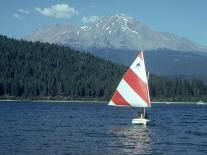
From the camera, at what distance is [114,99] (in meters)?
79.9

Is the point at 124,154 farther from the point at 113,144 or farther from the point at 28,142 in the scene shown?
the point at 28,142

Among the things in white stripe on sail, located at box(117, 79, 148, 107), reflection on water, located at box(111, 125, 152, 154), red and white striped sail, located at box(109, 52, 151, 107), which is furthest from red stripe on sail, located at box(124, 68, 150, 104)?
reflection on water, located at box(111, 125, 152, 154)

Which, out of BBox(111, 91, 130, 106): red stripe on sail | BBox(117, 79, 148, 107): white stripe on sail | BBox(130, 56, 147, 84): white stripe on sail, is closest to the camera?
BBox(130, 56, 147, 84): white stripe on sail

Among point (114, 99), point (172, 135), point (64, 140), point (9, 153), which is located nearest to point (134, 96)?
point (114, 99)

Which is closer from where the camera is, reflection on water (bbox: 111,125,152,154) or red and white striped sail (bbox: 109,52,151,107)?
reflection on water (bbox: 111,125,152,154)

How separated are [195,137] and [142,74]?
12.5m

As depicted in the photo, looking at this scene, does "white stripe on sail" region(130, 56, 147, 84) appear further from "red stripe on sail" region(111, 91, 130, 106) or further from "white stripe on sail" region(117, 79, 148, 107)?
"red stripe on sail" region(111, 91, 130, 106)

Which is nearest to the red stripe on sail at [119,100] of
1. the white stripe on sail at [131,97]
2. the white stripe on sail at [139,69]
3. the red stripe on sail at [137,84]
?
the white stripe on sail at [131,97]

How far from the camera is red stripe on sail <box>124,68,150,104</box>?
260 ft

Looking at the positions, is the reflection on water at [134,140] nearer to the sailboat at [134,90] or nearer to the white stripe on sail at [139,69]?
the sailboat at [134,90]

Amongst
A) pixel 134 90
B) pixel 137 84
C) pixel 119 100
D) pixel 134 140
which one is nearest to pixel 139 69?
pixel 137 84

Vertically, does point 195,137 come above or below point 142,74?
below

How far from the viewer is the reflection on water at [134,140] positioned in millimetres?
55803

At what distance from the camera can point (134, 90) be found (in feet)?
261
